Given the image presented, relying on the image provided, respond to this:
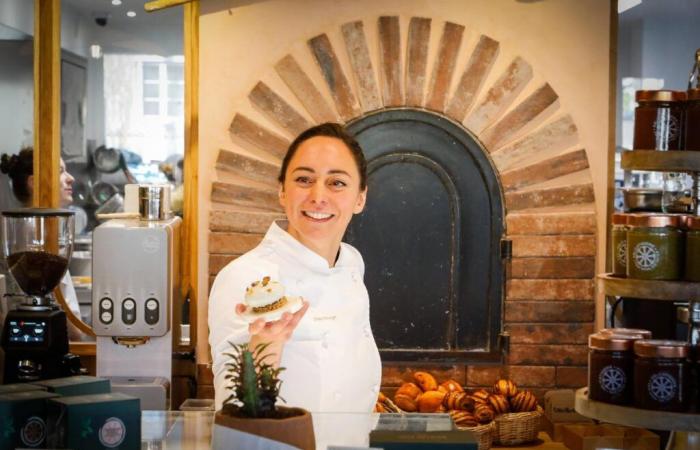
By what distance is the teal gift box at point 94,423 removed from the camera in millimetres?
1786

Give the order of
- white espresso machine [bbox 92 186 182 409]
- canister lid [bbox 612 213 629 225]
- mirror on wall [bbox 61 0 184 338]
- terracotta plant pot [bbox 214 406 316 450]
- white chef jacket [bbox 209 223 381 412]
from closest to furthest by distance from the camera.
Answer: terracotta plant pot [bbox 214 406 316 450] → white chef jacket [bbox 209 223 381 412] → canister lid [bbox 612 213 629 225] → white espresso machine [bbox 92 186 182 409] → mirror on wall [bbox 61 0 184 338]

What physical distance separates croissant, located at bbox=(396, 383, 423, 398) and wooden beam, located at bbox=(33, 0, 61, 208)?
182 cm

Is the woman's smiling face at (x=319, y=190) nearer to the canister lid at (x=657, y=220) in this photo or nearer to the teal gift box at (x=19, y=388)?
the canister lid at (x=657, y=220)

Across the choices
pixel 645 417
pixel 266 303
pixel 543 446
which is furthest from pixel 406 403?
pixel 266 303

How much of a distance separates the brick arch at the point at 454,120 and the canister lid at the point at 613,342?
1872 millimetres

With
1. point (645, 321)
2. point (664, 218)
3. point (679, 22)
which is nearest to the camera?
point (664, 218)

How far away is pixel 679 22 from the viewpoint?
5180 millimetres

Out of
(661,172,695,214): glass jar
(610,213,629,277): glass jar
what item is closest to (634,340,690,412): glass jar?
(610,213,629,277): glass jar

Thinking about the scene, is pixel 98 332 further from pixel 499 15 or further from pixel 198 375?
pixel 499 15

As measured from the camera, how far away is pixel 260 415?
5.66 ft

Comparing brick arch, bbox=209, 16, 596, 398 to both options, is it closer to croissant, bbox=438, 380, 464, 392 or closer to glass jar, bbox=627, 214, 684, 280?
croissant, bbox=438, 380, 464, 392

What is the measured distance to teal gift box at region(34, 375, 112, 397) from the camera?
1900 mm

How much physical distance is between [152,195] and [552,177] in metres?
1.84

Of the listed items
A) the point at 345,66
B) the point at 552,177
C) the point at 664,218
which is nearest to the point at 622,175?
the point at 552,177
